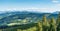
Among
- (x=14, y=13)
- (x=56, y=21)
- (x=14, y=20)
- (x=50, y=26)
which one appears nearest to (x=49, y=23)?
(x=50, y=26)

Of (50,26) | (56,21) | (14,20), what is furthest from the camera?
(14,20)

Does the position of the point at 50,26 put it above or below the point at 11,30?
above

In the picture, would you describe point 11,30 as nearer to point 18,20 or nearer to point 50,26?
point 18,20

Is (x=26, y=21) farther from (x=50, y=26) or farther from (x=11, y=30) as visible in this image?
(x=50, y=26)

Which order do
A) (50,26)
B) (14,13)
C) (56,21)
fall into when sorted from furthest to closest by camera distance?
(14,13)
(56,21)
(50,26)

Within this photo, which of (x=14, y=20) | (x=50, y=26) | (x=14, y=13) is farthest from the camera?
(x=14, y=20)

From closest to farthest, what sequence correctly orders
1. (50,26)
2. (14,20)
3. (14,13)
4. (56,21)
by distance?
1. (50,26)
2. (56,21)
3. (14,13)
4. (14,20)

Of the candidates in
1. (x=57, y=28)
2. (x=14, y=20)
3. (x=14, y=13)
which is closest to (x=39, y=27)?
(x=57, y=28)

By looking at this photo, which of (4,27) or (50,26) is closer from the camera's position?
(50,26)

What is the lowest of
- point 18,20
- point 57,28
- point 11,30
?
point 11,30
